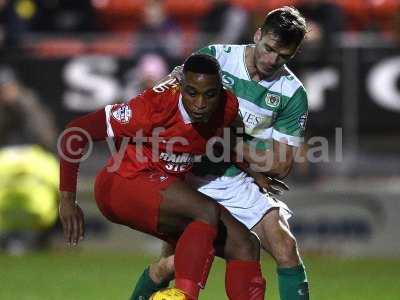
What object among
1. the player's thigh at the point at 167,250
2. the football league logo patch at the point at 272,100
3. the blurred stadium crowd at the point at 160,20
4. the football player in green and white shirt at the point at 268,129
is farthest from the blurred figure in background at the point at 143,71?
the football league logo patch at the point at 272,100

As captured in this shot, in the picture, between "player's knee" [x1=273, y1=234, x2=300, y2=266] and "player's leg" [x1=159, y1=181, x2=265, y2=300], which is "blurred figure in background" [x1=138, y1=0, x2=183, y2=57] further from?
"player's leg" [x1=159, y1=181, x2=265, y2=300]

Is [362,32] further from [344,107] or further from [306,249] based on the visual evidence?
[306,249]

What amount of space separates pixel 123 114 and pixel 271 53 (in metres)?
0.93

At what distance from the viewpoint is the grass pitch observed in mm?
9117

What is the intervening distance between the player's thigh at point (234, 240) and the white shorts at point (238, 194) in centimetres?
43

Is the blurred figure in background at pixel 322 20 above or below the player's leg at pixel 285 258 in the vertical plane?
above

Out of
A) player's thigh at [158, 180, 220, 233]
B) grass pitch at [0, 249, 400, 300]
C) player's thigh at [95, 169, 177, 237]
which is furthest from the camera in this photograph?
grass pitch at [0, 249, 400, 300]

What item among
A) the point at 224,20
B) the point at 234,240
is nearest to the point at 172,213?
the point at 234,240

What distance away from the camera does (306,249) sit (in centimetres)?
1227

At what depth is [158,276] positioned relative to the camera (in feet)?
23.8

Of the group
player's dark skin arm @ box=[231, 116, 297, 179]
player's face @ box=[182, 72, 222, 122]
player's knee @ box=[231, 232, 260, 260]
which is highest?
player's face @ box=[182, 72, 222, 122]

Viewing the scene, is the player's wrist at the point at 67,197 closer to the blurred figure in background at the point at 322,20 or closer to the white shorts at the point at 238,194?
the white shorts at the point at 238,194

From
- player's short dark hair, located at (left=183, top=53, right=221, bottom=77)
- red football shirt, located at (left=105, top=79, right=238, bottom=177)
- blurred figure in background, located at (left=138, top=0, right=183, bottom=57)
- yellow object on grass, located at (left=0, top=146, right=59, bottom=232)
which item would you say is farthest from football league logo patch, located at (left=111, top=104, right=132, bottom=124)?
blurred figure in background, located at (left=138, top=0, right=183, bottom=57)

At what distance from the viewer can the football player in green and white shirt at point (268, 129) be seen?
672 cm
